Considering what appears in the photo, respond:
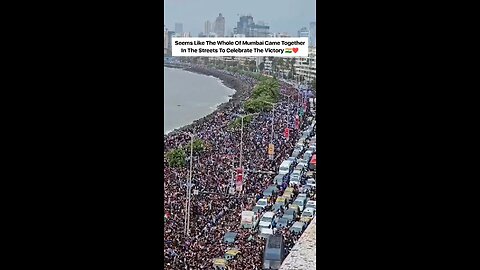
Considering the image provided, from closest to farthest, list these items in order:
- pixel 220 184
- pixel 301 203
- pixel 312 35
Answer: pixel 312 35 → pixel 301 203 → pixel 220 184

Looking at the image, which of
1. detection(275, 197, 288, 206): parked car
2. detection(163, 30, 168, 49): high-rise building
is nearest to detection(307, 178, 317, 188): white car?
detection(275, 197, 288, 206): parked car

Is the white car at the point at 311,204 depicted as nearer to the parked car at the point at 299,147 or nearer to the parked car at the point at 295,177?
the parked car at the point at 295,177

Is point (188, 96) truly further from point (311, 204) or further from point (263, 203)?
point (311, 204)

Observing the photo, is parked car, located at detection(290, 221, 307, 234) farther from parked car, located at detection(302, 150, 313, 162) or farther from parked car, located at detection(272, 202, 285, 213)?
parked car, located at detection(302, 150, 313, 162)

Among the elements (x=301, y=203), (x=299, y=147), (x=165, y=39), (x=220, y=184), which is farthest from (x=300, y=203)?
(x=165, y=39)
